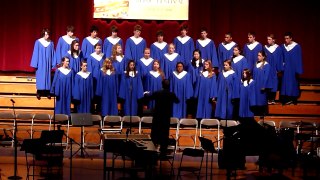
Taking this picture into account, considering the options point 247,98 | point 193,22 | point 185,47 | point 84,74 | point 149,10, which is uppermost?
point 149,10

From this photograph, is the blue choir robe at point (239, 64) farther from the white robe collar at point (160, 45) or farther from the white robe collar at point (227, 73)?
the white robe collar at point (160, 45)

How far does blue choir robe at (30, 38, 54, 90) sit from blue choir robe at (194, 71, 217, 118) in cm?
355

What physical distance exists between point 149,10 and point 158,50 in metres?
1.66

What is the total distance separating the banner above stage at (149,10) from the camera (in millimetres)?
13602

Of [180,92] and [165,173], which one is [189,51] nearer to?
[180,92]

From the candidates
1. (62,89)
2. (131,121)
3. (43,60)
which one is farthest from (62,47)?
(131,121)

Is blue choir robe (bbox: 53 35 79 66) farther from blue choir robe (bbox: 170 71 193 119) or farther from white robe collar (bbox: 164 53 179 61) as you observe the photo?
blue choir robe (bbox: 170 71 193 119)

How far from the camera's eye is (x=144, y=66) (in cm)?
1208

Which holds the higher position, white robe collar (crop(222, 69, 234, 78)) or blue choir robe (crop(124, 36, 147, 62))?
blue choir robe (crop(124, 36, 147, 62))

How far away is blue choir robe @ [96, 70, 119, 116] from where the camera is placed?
11.8 meters

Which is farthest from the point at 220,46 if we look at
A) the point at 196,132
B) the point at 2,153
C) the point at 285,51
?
the point at 2,153

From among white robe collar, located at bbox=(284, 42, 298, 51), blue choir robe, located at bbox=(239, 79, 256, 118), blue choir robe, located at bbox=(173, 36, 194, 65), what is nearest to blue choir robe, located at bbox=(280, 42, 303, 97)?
white robe collar, located at bbox=(284, 42, 298, 51)

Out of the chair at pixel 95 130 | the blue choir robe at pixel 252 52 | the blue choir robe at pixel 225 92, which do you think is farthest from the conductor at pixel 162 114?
the blue choir robe at pixel 252 52

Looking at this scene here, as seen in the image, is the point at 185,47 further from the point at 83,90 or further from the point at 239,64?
the point at 83,90
